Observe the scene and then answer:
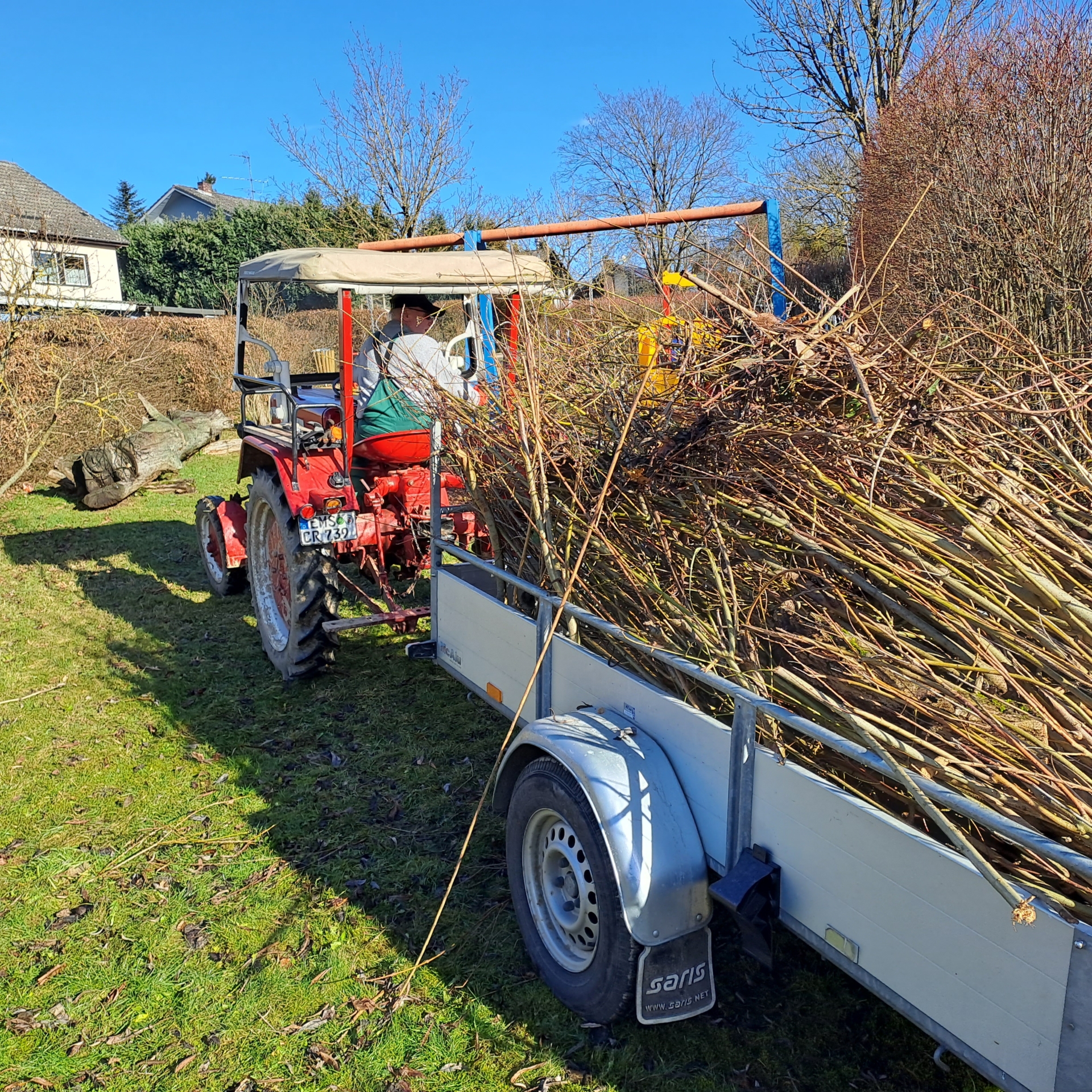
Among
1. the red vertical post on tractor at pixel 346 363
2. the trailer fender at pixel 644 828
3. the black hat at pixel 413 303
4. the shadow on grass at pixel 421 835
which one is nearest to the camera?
the trailer fender at pixel 644 828

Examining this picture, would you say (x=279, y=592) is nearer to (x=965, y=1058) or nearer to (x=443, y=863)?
(x=443, y=863)

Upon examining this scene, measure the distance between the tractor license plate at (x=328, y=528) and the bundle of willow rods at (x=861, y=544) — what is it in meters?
1.59

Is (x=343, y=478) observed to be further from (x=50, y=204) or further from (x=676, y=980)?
(x=50, y=204)

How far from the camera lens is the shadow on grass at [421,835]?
243 cm

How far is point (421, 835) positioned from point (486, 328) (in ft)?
9.30

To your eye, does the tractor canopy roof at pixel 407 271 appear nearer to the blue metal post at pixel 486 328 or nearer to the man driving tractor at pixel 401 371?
the blue metal post at pixel 486 328

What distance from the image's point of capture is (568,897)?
103 inches

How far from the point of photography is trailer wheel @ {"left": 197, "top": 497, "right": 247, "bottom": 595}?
21.3 ft

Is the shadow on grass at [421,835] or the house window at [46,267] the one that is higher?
the house window at [46,267]

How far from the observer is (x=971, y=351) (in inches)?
120

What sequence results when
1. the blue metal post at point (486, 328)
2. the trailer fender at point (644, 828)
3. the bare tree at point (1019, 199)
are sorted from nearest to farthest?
the trailer fender at point (644, 828), the blue metal post at point (486, 328), the bare tree at point (1019, 199)

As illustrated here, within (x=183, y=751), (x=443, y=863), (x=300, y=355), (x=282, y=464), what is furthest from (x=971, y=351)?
(x=300, y=355)

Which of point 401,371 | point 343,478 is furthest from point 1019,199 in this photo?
point 343,478

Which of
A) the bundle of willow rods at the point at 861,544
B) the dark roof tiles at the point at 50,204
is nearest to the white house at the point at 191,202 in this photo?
the dark roof tiles at the point at 50,204
